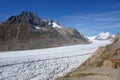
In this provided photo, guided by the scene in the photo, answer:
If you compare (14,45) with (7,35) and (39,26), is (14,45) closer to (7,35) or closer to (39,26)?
(7,35)

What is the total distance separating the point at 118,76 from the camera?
22.7 ft

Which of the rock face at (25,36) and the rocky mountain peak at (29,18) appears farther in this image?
the rocky mountain peak at (29,18)

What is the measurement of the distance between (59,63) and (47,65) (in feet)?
4.26

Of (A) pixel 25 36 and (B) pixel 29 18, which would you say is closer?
(A) pixel 25 36

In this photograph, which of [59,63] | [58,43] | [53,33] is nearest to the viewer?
[59,63]

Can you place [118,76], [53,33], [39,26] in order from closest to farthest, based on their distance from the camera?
1. [118,76]
2. [53,33]
3. [39,26]

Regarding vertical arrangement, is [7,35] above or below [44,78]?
above

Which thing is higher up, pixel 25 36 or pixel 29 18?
pixel 29 18

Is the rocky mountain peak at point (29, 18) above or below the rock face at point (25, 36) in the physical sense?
above

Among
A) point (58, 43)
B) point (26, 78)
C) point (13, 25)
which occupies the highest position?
point (13, 25)

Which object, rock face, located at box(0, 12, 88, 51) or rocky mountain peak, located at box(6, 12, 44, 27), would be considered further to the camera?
rocky mountain peak, located at box(6, 12, 44, 27)

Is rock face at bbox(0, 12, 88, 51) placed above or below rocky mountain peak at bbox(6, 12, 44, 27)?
below

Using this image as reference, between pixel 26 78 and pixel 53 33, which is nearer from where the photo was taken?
pixel 26 78

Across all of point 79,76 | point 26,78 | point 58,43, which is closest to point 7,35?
point 58,43
